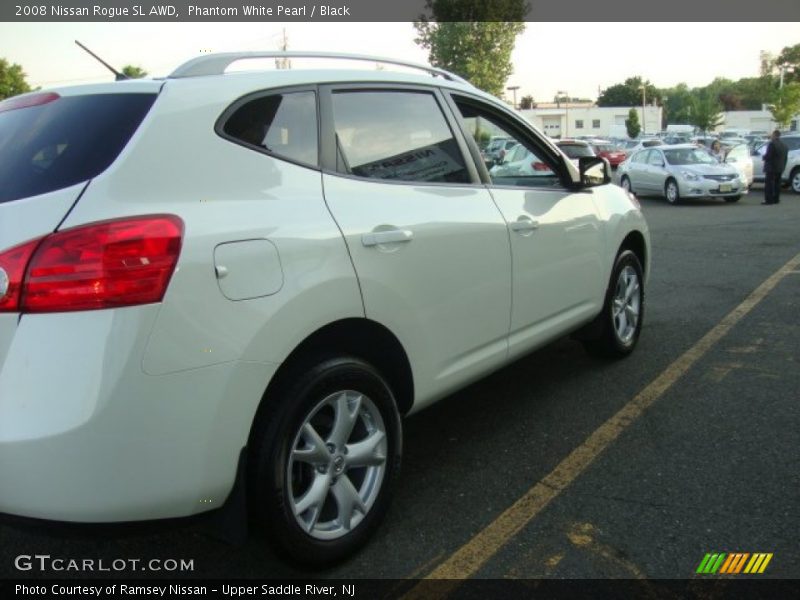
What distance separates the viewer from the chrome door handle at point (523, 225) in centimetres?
346

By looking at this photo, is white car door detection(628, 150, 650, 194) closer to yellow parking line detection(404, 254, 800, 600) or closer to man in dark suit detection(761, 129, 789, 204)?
man in dark suit detection(761, 129, 789, 204)

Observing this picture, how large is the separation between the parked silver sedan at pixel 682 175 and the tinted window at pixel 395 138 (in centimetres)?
1554

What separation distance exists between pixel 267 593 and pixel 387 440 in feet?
2.21

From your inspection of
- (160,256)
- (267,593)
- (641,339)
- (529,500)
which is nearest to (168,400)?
(160,256)

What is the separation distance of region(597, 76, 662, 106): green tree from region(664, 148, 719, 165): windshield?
115m

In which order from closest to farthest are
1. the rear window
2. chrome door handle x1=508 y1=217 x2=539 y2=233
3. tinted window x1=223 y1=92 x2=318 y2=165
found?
the rear window < tinted window x1=223 y1=92 x2=318 y2=165 < chrome door handle x1=508 y1=217 x2=539 y2=233

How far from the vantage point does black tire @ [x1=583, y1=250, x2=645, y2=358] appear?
463 cm

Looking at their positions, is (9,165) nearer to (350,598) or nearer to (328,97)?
(328,97)

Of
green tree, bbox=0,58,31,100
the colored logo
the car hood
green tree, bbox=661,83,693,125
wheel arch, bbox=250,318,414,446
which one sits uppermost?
green tree, bbox=661,83,693,125

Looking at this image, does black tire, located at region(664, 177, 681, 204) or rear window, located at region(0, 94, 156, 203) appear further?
black tire, located at region(664, 177, 681, 204)

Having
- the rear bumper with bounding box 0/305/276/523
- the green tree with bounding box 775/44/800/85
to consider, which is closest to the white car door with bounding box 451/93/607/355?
the rear bumper with bounding box 0/305/276/523

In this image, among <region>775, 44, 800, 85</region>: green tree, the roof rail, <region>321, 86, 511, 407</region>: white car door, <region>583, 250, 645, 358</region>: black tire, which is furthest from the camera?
<region>775, 44, 800, 85</region>: green tree

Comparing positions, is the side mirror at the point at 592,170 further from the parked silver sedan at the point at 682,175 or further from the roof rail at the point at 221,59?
the parked silver sedan at the point at 682,175

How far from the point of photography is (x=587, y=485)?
3158 millimetres
